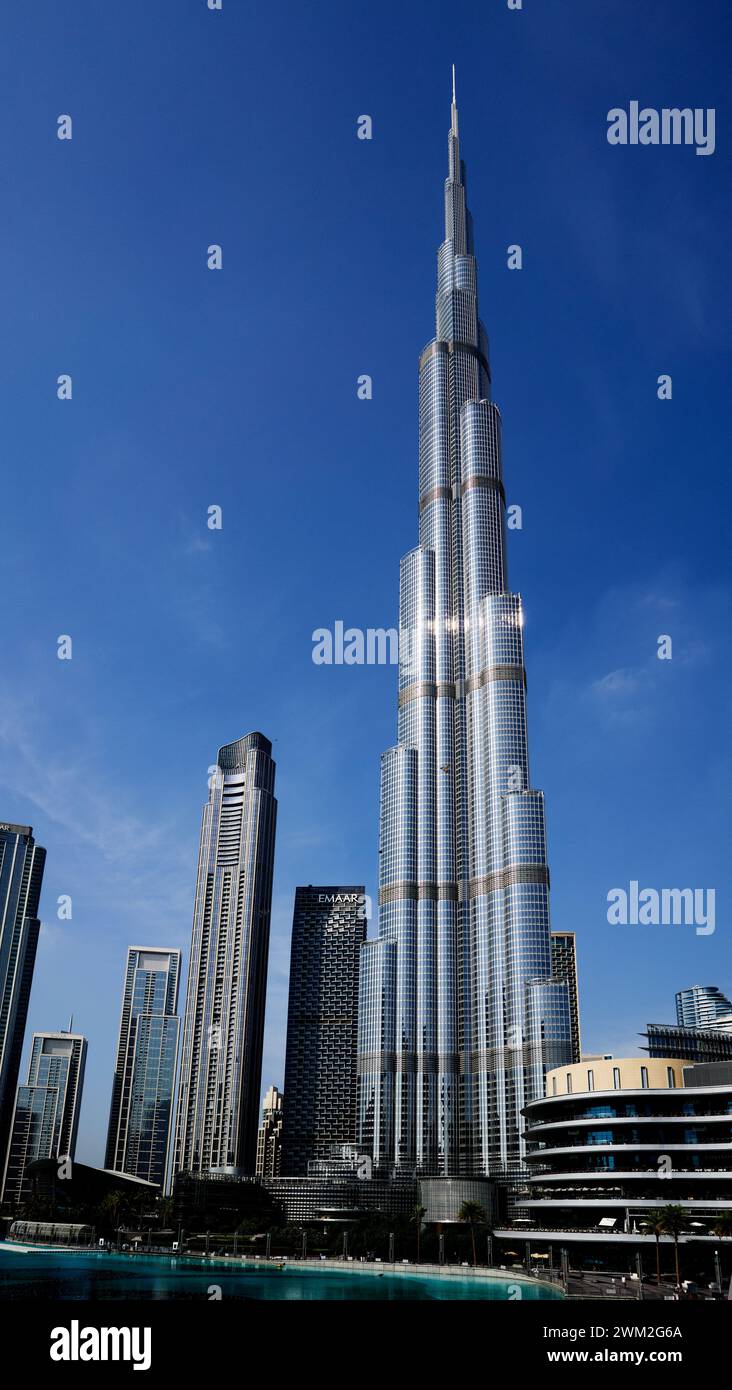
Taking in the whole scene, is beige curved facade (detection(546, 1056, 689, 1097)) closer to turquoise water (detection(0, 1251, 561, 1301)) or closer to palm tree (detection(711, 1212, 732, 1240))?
palm tree (detection(711, 1212, 732, 1240))

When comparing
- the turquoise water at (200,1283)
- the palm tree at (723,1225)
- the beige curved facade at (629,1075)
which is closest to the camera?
the turquoise water at (200,1283)

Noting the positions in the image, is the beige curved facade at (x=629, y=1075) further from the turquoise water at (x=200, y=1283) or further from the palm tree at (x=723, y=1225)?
the turquoise water at (x=200, y=1283)

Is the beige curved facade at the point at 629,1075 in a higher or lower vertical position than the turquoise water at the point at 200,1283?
higher

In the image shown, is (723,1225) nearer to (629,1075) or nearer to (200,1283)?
(629,1075)

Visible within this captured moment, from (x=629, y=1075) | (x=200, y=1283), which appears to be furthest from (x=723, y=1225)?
(x=200, y=1283)

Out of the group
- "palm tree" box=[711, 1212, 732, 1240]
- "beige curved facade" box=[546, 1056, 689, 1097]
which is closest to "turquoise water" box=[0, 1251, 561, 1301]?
"palm tree" box=[711, 1212, 732, 1240]

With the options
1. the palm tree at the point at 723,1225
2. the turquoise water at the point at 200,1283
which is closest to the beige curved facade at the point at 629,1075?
the palm tree at the point at 723,1225
